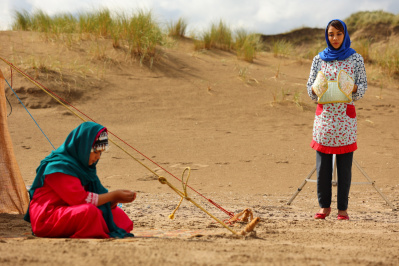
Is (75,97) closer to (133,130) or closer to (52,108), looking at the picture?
(52,108)

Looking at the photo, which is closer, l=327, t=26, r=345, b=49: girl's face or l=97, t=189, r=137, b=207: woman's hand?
l=97, t=189, r=137, b=207: woman's hand

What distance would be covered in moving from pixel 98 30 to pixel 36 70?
293 cm

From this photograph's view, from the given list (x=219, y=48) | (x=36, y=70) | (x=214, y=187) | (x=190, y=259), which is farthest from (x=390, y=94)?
(x=190, y=259)

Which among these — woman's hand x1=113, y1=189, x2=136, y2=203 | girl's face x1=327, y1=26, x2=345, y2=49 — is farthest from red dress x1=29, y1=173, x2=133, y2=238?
girl's face x1=327, y1=26, x2=345, y2=49

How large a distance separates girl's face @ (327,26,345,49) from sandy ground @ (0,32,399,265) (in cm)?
175

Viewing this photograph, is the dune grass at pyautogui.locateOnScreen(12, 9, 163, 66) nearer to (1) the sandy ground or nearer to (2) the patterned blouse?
(1) the sandy ground

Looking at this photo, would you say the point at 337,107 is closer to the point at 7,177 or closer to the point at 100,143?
the point at 100,143

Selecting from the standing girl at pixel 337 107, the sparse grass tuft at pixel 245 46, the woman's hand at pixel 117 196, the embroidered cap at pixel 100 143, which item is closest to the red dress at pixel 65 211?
the woman's hand at pixel 117 196

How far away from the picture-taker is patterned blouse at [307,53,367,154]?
17.3 ft

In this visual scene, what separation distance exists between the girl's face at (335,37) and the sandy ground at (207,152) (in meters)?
1.75

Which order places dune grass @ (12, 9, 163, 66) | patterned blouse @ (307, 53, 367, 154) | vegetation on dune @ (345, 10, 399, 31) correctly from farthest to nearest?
vegetation on dune @ (345, 10, 399, 31)
dune grass @ (12, 9, 163, 66)
patterned blouse @ (307, 53, 367, 154)

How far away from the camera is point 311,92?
5488mm

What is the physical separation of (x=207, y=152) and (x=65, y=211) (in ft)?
19.4

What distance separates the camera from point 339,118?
5.29m
